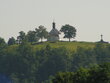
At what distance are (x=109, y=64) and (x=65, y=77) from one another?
24.4 ft

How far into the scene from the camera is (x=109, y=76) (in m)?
114

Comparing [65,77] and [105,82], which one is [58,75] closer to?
[65,77]

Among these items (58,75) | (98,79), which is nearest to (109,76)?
(98,79)

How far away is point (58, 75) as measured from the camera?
118 m

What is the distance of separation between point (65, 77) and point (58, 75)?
1181 millimetres

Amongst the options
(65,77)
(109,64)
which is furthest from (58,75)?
(109,64)

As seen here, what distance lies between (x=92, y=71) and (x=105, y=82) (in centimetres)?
463

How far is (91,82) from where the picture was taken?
114 meters

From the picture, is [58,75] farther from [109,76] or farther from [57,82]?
[109,76]

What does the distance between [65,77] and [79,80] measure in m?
3.41

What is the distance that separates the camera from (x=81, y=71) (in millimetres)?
118750

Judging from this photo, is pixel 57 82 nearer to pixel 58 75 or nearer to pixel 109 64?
pixel 58 75

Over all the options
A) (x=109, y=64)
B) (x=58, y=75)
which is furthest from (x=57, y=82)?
(x=109, y=64)

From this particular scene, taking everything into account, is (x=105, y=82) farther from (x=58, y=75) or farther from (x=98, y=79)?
(x=58, y=75)
